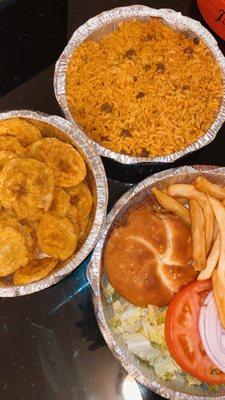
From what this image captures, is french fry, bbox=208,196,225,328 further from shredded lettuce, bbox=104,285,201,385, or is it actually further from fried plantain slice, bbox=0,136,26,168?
fried plantain slice, bbox=0,136,26,168

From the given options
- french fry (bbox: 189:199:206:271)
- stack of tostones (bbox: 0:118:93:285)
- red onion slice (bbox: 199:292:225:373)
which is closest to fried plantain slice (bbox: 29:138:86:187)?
stack of tostones (bbox: 0:118:93:285)

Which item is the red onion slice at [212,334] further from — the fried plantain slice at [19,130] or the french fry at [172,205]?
the fried plantain slice at [19,130]

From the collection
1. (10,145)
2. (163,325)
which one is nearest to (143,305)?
(163,325)

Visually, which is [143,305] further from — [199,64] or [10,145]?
[199,64]

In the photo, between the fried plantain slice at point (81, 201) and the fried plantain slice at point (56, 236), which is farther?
the fried plantain slice at point (81, 201)

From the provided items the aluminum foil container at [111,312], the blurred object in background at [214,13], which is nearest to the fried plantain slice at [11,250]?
the aluminum foil container at [111,312]

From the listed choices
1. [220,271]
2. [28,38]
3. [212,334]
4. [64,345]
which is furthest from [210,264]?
[28,38]
